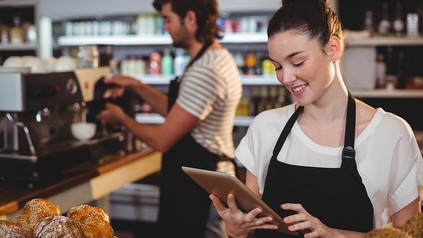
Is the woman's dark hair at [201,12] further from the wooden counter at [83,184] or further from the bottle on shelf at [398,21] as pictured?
the bottle on shelf at [398,21]

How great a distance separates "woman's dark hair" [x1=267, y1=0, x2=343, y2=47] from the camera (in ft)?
5.35

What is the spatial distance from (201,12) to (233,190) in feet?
4.81

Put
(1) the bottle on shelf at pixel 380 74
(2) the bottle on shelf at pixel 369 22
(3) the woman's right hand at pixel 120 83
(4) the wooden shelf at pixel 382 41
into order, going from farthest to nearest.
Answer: (2) the bottle on shelf at pixel 369 22
(1) the bottle on shelf at pixel 380 74
(4) the wooden shelf at pixel 382 41
(3) the woman's right hand at pixel 120 83

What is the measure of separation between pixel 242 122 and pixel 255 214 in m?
3.13

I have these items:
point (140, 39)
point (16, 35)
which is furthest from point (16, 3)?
point (140, 39)

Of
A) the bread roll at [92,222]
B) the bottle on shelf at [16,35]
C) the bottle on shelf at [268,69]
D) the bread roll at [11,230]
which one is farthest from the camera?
the bottle on shelf at [16,35]

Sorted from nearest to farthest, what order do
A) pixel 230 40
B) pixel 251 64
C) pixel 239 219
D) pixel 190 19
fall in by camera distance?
pixel 239 219 → pixel 190 19 → pixel 230 40 → pixel 251 64

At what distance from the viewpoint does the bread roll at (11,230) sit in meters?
1.21

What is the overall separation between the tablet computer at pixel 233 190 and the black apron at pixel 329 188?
182mm

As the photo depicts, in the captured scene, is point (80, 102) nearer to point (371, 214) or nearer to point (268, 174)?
point (268, 174)

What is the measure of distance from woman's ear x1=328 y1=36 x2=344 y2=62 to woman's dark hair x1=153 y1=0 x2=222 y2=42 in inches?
47.9

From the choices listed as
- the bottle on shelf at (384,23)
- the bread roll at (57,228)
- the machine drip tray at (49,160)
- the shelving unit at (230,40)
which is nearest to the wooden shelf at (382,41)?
the shelving unit at (230,40)

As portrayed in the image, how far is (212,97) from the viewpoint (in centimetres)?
270

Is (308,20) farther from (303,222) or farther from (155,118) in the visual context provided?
(155,118)
